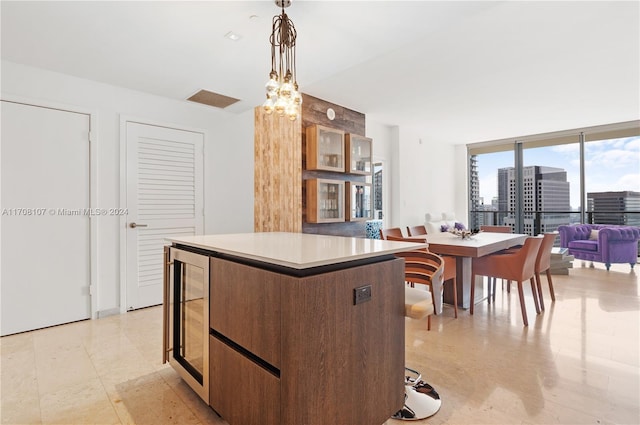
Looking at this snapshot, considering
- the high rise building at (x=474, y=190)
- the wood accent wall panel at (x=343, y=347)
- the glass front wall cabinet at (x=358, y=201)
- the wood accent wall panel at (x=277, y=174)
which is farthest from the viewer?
the high rise building at (x=474, y=190)

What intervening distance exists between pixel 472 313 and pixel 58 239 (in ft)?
13.6

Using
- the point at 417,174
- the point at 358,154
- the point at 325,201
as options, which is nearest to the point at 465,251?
the point at 325,201

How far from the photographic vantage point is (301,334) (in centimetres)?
124

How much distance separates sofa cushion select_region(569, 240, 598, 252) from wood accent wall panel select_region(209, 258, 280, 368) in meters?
6.42

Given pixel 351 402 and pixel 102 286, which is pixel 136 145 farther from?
pixel 351 402

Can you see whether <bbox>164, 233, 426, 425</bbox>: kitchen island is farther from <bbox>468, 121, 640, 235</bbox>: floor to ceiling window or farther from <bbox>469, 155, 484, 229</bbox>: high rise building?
<bbox>469, 155, 484, 229</bbox>: high rise building

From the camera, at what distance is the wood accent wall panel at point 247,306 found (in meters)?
1.31

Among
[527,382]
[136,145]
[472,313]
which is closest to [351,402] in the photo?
[527,382]

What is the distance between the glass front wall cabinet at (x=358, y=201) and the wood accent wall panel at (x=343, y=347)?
10.7 feet

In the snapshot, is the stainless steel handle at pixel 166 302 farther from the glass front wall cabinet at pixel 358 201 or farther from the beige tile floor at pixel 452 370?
the glass front wall cabinet at pixel 358 201

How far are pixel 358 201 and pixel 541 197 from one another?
4.90 m

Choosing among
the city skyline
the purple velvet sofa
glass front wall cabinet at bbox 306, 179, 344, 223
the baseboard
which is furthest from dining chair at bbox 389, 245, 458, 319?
the city skyline

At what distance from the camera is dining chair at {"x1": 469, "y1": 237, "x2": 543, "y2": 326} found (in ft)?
10.1

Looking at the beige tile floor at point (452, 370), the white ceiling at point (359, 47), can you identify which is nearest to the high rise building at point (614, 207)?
the white ceiling at point (359, 47)
